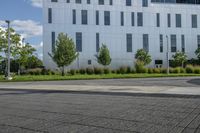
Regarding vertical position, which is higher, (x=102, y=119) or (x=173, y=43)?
(x=173, y=43)

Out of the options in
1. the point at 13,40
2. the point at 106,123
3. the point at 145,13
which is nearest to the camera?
the point at 106,123

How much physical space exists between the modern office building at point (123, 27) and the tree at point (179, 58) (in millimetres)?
4089

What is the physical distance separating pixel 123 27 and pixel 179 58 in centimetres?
1336

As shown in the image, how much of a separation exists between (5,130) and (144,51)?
60365mm

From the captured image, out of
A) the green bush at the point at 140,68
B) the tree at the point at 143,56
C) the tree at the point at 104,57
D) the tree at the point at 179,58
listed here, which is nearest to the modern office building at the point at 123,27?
the tree at the point at 179,58

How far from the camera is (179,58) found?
218 feet

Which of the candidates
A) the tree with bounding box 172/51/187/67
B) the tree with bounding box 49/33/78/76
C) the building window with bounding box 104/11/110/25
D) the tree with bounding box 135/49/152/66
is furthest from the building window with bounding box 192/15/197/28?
the tree with bounding box 49/33/78/76

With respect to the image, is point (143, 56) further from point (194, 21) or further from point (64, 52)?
point (64, 52)

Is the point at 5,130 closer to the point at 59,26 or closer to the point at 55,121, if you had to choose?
the point at 55,121

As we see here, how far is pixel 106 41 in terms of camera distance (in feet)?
228

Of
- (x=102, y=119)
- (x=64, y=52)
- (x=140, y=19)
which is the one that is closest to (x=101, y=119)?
(x=102, y=119)

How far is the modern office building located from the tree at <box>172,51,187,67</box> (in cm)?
409

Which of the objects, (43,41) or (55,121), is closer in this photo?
(55,121)

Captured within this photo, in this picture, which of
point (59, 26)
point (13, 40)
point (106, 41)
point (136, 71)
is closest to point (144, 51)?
point (106, 41)
